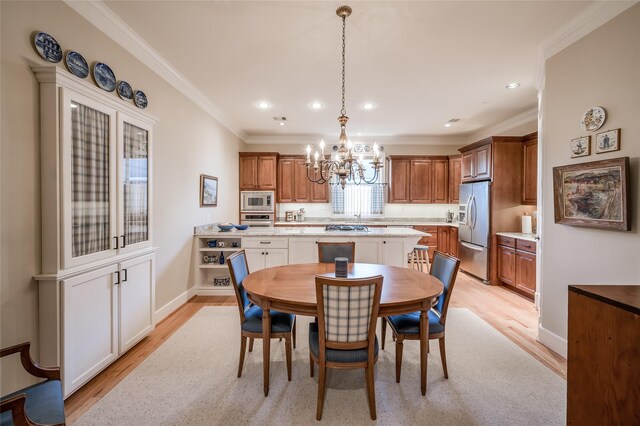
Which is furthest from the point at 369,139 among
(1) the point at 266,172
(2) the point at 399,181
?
(1) the point at 266,172

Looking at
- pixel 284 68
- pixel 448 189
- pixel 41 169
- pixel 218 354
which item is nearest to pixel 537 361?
pixel 218 354

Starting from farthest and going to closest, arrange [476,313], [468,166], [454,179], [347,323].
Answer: [454,179] → [468,166] → [476,313] → [347,323]

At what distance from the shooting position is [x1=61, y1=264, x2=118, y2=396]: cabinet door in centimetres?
193

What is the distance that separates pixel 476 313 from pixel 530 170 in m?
2.70

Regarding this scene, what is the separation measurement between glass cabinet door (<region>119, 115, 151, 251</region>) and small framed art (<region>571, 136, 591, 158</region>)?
155 inches

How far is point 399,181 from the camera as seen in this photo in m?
6.74

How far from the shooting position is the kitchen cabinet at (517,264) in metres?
4.09

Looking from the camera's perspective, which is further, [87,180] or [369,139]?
[369,139]

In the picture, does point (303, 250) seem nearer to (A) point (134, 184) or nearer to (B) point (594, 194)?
(A) point (134, 184)

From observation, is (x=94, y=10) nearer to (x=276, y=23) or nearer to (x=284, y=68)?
(x=276, y=23)

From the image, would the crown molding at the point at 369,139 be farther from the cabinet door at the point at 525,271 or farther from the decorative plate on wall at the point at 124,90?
the decorative plate on wall at the point at 124,90

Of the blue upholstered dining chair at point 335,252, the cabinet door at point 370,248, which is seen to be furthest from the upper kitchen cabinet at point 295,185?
the blue upholstered dining chair at point 335,252

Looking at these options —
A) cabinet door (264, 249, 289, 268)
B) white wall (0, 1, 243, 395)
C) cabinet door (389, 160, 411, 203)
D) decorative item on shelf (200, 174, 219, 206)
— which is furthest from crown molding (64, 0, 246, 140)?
cabinet door (389, 160, 411, 203)

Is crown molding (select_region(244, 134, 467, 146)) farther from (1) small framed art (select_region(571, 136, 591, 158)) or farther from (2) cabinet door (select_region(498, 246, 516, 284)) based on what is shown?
(1) small framed art (select_region(571, 136, 591, 158))
